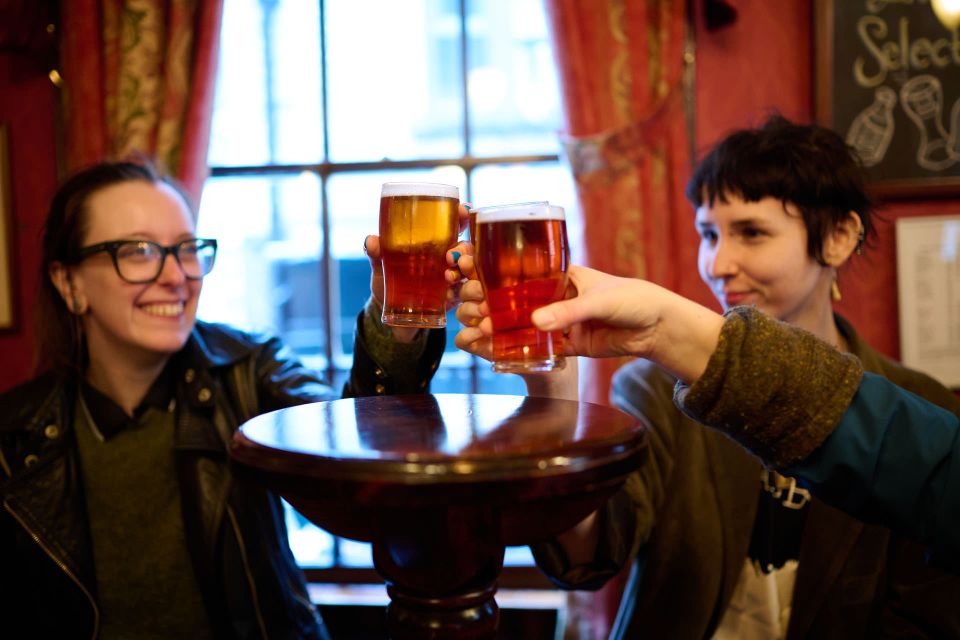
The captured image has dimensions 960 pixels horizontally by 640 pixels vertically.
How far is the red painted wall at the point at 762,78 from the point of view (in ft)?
8.20

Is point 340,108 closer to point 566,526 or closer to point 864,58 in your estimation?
point 864,58

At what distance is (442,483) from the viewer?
2.38ft

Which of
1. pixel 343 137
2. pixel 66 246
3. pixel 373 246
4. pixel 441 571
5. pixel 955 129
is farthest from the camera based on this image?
pixel 343 137

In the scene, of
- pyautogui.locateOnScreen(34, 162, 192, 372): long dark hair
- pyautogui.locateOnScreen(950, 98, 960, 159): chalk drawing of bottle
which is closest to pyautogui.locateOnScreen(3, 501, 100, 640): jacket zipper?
pyautogui.locateOnScreen(34, 162, 192, 372): long dark hair

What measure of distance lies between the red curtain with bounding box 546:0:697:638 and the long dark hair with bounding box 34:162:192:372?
1.29 metres

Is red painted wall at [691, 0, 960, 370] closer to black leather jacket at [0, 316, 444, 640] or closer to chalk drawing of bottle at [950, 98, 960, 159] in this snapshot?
chalk drawing of bottle at [950, 98, 960, 159]

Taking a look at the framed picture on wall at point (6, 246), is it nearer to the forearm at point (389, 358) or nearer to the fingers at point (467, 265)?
the forearm at point (389, 358)

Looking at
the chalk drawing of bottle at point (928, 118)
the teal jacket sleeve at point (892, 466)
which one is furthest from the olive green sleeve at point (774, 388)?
the chalk drawing of bottle at point (928, 118)

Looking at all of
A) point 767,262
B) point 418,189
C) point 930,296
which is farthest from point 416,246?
point 930,296

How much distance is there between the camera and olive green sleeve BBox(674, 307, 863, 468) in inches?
37.0

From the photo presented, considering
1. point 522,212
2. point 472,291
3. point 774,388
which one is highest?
point 522,212

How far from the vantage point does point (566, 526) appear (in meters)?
0.88

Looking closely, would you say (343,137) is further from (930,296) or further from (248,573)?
(930,296)

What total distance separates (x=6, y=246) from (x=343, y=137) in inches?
53.3
